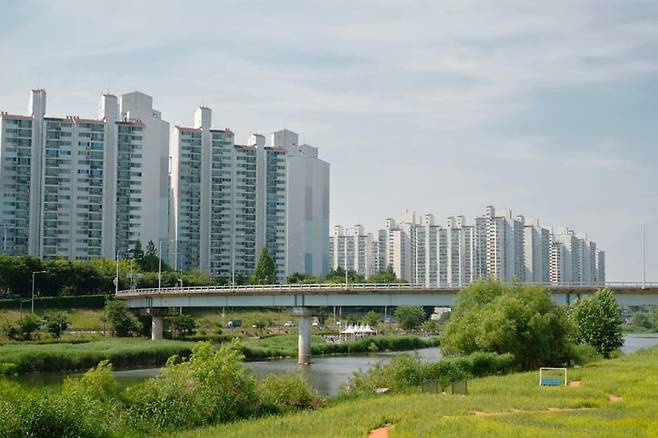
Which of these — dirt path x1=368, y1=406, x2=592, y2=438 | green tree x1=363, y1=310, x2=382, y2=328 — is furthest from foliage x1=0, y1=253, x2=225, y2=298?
dirt path x1=368, y1=406, x2=592, y2=438

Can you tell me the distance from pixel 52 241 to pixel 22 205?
7468mm

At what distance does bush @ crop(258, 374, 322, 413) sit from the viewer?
37125 mm

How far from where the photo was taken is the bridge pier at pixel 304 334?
8806cm

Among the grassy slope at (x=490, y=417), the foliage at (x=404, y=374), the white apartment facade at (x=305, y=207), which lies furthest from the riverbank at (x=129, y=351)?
the white apartment facade at (x=305, y=207)

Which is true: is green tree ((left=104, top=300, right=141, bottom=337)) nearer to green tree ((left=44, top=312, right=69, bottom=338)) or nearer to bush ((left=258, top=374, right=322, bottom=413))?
green tree ((left=44, top=312, right=69, bottom=338))

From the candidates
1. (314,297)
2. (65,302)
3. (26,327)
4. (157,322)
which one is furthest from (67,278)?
(314,297)

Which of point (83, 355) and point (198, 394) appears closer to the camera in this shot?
point (198, 394)

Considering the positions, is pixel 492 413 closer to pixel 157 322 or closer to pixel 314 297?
pixel 314 297

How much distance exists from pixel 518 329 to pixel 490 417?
2953cm

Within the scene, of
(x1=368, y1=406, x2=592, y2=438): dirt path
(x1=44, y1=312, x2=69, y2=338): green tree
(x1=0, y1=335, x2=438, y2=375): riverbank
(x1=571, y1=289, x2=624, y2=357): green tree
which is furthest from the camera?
(x1=44, y1=312, x2=69, y2=338): green tree

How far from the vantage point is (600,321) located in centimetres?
7481

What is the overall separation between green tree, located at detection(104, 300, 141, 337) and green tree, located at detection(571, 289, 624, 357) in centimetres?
5311

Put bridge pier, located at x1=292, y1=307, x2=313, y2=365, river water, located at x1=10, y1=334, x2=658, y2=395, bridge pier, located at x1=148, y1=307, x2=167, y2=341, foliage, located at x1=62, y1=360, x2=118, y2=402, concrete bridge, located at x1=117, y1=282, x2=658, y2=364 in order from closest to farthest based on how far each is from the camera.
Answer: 1. foliage, located at x1=62, y1=360, x2=118, y2=402
2. river water, located at x1=10, y1=334, x2=658, y2=395
3. concrete bridge, located at x1=117, y1=282, x2=658, y2=364
4. bridge pier, located at x1=292, y1=307, x2=313, y2=365
5. bridge pier, located at x1=148, y1=307, x2=167, y2=341

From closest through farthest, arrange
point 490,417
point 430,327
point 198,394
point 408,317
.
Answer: point 490,417
point 198,394
point 430,327
point 408,317
